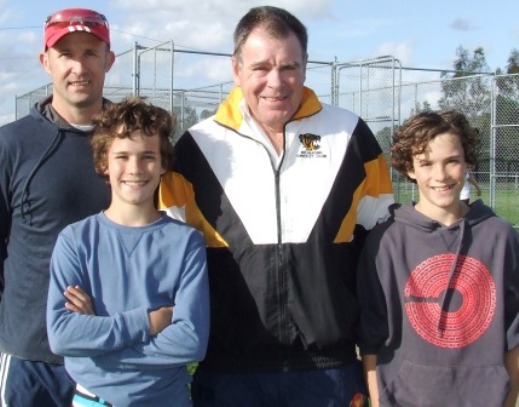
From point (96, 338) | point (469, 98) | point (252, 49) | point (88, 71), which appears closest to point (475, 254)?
point (252, 49)

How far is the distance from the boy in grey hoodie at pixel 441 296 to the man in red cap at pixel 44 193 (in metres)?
1.20

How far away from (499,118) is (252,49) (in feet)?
58.0

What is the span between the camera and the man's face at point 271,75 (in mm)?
3166

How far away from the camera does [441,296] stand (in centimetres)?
315

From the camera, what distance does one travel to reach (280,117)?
322cm

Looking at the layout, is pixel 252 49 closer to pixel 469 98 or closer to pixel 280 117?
pixel 280 117

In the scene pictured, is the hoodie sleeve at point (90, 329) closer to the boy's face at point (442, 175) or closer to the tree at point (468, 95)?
the boy's face at point (442, 175)

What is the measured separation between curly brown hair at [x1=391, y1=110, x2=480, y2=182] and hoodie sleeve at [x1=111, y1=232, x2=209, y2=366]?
3.25 feet

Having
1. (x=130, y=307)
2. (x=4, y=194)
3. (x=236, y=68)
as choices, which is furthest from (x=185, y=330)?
(x=236, y=68)

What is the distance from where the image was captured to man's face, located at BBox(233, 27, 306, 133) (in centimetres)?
317

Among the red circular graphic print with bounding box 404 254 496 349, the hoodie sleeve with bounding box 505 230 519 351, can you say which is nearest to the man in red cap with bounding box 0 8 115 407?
the red circular graphic print with bounding box 404 254 496 349

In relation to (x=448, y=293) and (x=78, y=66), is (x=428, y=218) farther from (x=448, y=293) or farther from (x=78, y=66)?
(x=78, y=66)

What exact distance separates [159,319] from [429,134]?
130 centimetres

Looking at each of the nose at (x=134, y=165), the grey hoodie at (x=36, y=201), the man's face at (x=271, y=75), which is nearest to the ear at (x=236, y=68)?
the man's face at (x=271, y=75)
